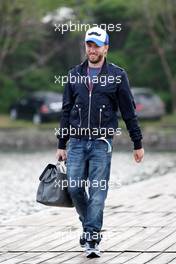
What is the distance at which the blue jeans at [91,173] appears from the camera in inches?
316

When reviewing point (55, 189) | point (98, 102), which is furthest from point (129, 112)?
point (55, 189)

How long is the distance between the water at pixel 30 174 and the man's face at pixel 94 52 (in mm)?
2252

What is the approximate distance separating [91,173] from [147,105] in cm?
3510

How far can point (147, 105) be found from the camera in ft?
141

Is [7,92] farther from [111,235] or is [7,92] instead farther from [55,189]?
[55,189]

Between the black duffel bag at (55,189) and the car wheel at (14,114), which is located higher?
the car wheel at (14,114)

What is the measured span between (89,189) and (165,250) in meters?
1.00

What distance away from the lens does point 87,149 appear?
8.03m

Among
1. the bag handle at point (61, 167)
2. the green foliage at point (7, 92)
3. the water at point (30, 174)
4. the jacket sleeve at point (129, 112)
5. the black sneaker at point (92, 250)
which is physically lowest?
the black sneaker at point (92, 250)

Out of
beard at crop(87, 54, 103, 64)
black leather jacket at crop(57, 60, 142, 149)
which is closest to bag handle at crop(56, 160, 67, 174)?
black leather jacket at crop(57, 60, 142, 149)

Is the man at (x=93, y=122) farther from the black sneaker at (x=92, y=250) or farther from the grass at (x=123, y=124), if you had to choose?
the grass at (x=123, y=124)

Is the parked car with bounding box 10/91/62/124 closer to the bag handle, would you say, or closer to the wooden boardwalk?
the wooden boardwalk

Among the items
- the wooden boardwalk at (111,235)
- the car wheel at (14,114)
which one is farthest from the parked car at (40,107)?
the wooden boardwalk at (111,235)

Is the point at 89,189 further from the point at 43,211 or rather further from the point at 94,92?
the point at 43,211
